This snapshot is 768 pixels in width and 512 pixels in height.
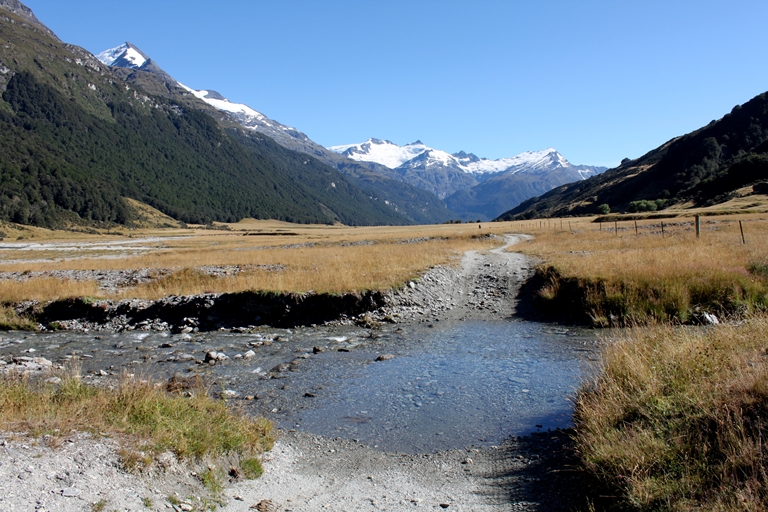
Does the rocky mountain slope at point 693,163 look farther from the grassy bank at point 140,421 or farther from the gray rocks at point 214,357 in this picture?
the grassy bank at point 140,421

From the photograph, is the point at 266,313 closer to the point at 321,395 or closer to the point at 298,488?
the point at 321,395

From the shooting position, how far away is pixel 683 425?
6086 millimetres

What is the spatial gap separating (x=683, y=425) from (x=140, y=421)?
25.2ft

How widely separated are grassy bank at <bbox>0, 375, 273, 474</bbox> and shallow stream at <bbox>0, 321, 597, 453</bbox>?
174cm

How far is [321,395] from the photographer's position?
1084cm

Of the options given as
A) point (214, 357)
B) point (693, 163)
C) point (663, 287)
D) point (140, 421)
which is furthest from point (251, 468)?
point (693, 163)

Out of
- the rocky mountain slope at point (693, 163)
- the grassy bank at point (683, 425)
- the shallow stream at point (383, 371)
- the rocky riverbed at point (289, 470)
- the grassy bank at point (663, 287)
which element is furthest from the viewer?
the rocky mountain slope at point (693, 163)

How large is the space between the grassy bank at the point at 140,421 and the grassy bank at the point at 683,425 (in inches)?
203

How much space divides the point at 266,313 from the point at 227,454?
13.0 meters

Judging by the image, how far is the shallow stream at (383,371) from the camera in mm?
9070

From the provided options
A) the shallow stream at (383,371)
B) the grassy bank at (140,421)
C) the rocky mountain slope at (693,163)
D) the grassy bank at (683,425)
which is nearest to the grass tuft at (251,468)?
the grassy bank at (140,421)

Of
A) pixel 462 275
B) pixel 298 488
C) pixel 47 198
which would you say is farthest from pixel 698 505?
pixel 47 198

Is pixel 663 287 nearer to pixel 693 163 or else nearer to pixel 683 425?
pixel 683 425

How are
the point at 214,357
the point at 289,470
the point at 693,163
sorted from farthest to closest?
the point at 693,163 → the point at 214,357 → the point at 289,470
